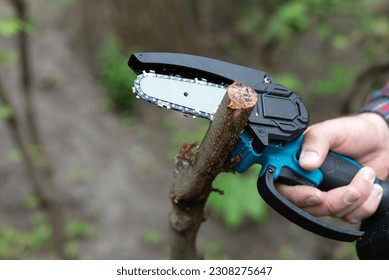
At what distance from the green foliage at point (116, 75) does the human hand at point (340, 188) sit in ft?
12.5

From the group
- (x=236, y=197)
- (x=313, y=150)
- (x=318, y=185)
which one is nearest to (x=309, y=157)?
(x=313, y=150)

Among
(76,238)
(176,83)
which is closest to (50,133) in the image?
(76,238)

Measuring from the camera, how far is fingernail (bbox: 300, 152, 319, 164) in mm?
1218

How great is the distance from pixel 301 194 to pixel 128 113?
4.10 m

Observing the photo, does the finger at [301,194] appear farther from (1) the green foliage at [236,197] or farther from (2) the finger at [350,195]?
(1) the green foliage at [236,197]

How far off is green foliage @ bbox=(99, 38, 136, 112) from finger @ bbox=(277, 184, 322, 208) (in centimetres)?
396

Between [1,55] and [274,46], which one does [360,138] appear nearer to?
[1,55]

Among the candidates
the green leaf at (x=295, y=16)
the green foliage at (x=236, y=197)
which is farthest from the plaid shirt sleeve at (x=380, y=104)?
the green foliage at (x=236, y=197)

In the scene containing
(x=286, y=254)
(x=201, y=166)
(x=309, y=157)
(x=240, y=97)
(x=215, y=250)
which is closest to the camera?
(x=240, y=97)

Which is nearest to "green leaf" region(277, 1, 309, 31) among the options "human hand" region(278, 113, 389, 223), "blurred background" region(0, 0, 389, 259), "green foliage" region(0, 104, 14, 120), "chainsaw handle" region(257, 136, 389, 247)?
"blurred background" region(0, 0, 389, 259)

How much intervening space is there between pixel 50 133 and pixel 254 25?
118 inches

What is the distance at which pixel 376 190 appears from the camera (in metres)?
1.31

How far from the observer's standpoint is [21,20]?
245cm

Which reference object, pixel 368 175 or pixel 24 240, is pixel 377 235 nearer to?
pixel 368 175
